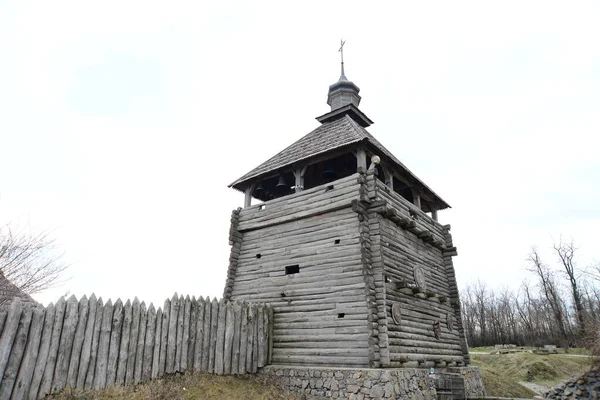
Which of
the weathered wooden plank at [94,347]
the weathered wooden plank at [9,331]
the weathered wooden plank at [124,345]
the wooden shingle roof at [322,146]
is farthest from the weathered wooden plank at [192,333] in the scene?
the wooden shingle roof at [322,146]

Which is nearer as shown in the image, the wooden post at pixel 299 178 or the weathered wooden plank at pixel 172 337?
the weathered wooden plank at pixel 172 337

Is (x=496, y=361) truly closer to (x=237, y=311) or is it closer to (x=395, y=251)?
(x=395, y=251)

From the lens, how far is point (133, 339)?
912 cm

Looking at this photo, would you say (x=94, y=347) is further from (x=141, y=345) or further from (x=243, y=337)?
(x=243, y=337)

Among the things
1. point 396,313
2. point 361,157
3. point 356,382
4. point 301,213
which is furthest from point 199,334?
point 361,157

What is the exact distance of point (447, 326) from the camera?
50.0ft

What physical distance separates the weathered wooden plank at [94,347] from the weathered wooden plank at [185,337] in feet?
7.37

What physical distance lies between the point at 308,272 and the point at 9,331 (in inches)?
319

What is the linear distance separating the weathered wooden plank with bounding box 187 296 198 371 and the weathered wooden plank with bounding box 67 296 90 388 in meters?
2.91

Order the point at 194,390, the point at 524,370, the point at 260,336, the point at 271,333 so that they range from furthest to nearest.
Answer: the point at 524,370, the point at 271,333, the point at 260,336, the point at 194,390

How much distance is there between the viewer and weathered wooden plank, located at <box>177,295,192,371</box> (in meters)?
10.0

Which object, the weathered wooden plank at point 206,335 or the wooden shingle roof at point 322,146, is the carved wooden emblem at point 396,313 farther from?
the wooden shingle roof at point 322,146

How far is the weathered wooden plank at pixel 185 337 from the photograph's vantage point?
10.0m

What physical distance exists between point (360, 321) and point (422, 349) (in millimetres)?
3099
